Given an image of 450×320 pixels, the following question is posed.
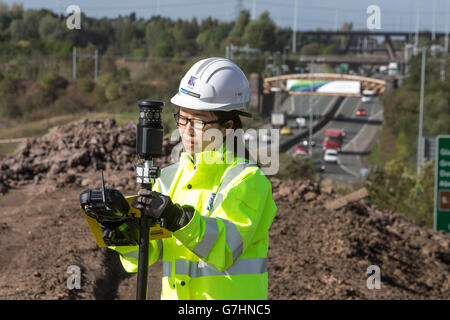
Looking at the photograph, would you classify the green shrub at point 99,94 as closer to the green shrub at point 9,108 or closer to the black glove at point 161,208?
the green shrub at point 9,108

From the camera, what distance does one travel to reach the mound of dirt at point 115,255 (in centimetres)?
791

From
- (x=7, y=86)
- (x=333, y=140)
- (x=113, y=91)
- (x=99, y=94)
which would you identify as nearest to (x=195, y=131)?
(x=113, y=91)

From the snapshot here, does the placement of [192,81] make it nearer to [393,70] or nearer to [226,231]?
[226,231]

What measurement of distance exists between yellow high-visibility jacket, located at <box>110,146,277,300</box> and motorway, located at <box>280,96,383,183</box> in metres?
46.8

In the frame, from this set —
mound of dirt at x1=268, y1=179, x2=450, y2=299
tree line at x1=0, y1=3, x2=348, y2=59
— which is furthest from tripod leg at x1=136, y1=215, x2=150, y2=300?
tree line at x1=0, y1=3, x2=348, y2=59

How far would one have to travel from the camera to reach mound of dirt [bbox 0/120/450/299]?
25.9ft

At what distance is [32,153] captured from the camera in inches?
607

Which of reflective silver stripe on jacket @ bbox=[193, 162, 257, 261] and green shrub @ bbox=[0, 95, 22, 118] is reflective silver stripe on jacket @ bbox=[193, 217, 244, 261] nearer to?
Answer: reflective silver stripe on jacket @ bbox=[193, 162, 257, 261]

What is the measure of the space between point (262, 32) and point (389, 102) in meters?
15.9

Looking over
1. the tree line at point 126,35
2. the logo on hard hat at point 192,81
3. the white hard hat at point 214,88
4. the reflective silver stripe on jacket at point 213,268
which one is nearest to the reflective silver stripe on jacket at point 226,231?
the reflective silver stripe on jacket at point 213,268

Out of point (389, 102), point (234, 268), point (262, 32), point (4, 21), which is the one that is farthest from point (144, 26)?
point (234, 268)

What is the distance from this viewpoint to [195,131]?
2.71 metres

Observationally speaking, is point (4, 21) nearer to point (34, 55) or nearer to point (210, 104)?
point (34, 55)

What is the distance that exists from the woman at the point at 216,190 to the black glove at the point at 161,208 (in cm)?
27
